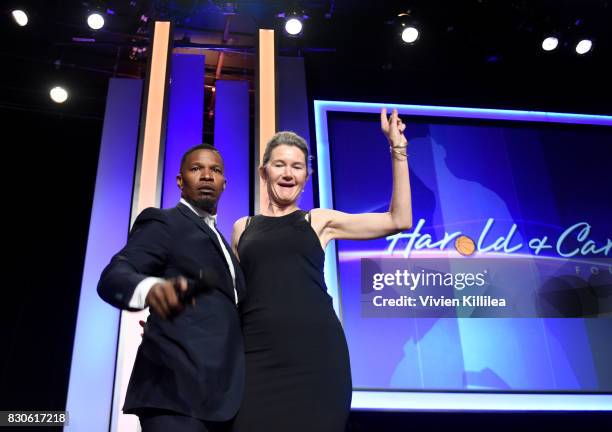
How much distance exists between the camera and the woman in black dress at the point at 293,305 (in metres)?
1.30

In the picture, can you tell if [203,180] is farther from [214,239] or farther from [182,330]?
[182,330]

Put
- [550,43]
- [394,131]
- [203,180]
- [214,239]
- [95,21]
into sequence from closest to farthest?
[214,239], [203,180], [394,131], [95,21], [550,43]

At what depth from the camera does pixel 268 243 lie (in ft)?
4.94

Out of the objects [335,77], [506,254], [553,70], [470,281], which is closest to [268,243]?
[470,281]

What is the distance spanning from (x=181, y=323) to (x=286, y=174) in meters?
0.60

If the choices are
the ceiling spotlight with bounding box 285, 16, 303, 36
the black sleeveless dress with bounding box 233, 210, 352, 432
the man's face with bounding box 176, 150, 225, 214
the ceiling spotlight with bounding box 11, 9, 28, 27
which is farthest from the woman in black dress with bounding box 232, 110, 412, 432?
the ceiling spotlight with bounding box 11, 9, 28, 27

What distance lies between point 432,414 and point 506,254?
1.15 meters

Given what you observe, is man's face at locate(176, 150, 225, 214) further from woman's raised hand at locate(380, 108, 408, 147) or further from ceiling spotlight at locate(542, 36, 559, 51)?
ceiling spotlight at locate(542, 36, 559, 51)

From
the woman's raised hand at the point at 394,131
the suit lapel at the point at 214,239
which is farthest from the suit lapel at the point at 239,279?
the woman's raised hand at the point at 394,131

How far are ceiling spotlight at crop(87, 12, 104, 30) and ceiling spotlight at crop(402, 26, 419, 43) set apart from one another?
208cm

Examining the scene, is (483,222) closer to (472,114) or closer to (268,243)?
(472,114)

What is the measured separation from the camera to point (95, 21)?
12.0 ft

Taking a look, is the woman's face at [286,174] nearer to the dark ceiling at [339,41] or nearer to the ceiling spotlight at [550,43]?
the dark ceiling at [339,41]

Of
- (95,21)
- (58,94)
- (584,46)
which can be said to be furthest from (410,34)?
(58,94)
